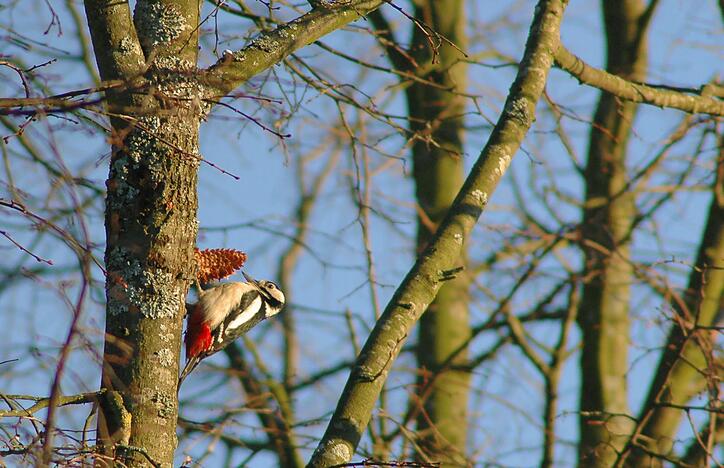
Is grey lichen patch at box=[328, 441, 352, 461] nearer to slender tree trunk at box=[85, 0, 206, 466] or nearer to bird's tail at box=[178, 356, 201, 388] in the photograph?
slender tree trunk at box=[85, 0, 206, 466]

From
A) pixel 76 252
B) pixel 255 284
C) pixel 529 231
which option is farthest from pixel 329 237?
pixel 76 252

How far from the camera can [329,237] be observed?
6.64 metres

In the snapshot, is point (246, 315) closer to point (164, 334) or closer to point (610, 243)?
point (164, 334)

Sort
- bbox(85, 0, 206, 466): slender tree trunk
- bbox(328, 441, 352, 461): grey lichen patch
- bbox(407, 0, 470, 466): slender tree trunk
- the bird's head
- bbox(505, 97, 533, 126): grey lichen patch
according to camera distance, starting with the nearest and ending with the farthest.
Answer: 1. bbox(85, 0, 206, 466): slender tree trunk
2. bbox(328, 441, 352, 461): grey lichen patch
3. bbox(505, 97, 533, 126): grey lichen patch
4. the bird's head
5. bbox(407, 0, 470, 466): slender tree trunk

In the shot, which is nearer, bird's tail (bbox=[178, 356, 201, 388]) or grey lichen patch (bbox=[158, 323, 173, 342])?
grey lichen patch (bbox=[158, 323, 173, 342])

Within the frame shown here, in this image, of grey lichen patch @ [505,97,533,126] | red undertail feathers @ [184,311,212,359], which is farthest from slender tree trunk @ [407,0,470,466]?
grey lichen patch @ [505,97,533,126]

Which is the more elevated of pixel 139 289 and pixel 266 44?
pixel 266 44

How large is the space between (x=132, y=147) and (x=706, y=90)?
3022 mm

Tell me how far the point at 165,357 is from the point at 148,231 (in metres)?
0.38

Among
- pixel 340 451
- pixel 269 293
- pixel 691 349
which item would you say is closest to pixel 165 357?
pixel 340 451

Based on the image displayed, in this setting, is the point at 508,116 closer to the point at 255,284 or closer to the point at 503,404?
the point at 255,284

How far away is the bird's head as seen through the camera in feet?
18.7

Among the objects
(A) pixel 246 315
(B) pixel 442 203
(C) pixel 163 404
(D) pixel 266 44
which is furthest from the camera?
(B) pixel 442 203

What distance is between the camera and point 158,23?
2930 millimetres
